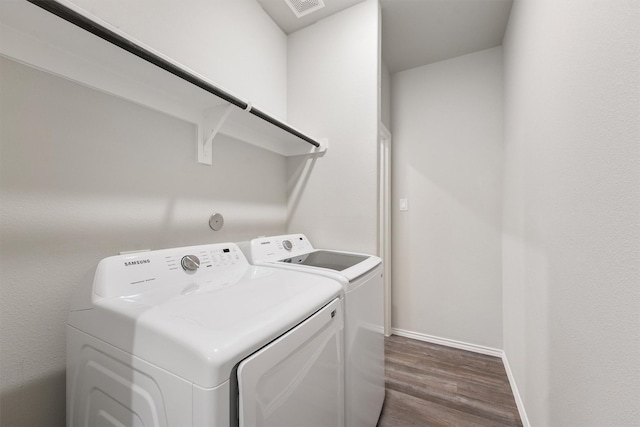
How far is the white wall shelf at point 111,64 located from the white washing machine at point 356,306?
24.5 inches

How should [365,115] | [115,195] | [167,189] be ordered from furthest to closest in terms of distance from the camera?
1. [365,115]
2. [167,189]
3. [115,195]

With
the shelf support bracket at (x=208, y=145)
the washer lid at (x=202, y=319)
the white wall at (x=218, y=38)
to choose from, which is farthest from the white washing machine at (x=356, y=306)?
the white wall at (x=218, y=38)

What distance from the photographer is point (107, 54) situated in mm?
824

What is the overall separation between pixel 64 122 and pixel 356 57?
166 centimetres

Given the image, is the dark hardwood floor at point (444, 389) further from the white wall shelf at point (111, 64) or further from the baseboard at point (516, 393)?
the white wall shelf at point (111, 64)

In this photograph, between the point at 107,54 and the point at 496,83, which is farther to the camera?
the point at 496,83

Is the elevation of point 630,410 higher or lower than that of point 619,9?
lower

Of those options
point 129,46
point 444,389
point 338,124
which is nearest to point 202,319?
point 129,46

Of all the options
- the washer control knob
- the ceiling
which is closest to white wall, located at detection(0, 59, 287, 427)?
the washer control knob

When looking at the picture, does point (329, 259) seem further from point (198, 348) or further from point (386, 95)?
point (386, 95)

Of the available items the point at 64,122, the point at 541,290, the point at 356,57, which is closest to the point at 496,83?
the point at 356,57

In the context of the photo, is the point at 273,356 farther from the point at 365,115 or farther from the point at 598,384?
the point at 365,115

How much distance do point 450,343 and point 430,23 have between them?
2765 millimetres

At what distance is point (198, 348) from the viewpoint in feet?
1.61
